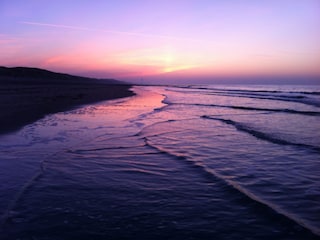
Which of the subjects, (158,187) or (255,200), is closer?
(255,200)

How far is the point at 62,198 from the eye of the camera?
6.00m

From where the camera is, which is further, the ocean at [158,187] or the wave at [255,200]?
the wave at [255,200]

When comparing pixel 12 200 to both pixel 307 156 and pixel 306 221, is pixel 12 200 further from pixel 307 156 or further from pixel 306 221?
pixel 307 156

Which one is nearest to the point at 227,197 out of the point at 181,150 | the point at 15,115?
the point at 181,150

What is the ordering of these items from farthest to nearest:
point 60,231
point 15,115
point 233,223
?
point 15,115 → point 233,223 → point 60,231

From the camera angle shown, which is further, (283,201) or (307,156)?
(307,156)

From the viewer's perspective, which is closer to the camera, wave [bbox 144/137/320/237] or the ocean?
the ocean

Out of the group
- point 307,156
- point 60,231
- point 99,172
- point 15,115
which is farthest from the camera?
point 15,115

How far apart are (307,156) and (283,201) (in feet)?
14.2

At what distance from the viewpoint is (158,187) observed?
6.78m

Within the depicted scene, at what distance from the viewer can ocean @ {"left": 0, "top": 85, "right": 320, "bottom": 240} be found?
4.80 metres

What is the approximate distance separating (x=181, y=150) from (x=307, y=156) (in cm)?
374

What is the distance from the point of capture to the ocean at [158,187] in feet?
15.8

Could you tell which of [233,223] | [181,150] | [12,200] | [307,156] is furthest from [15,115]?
[233,223]
